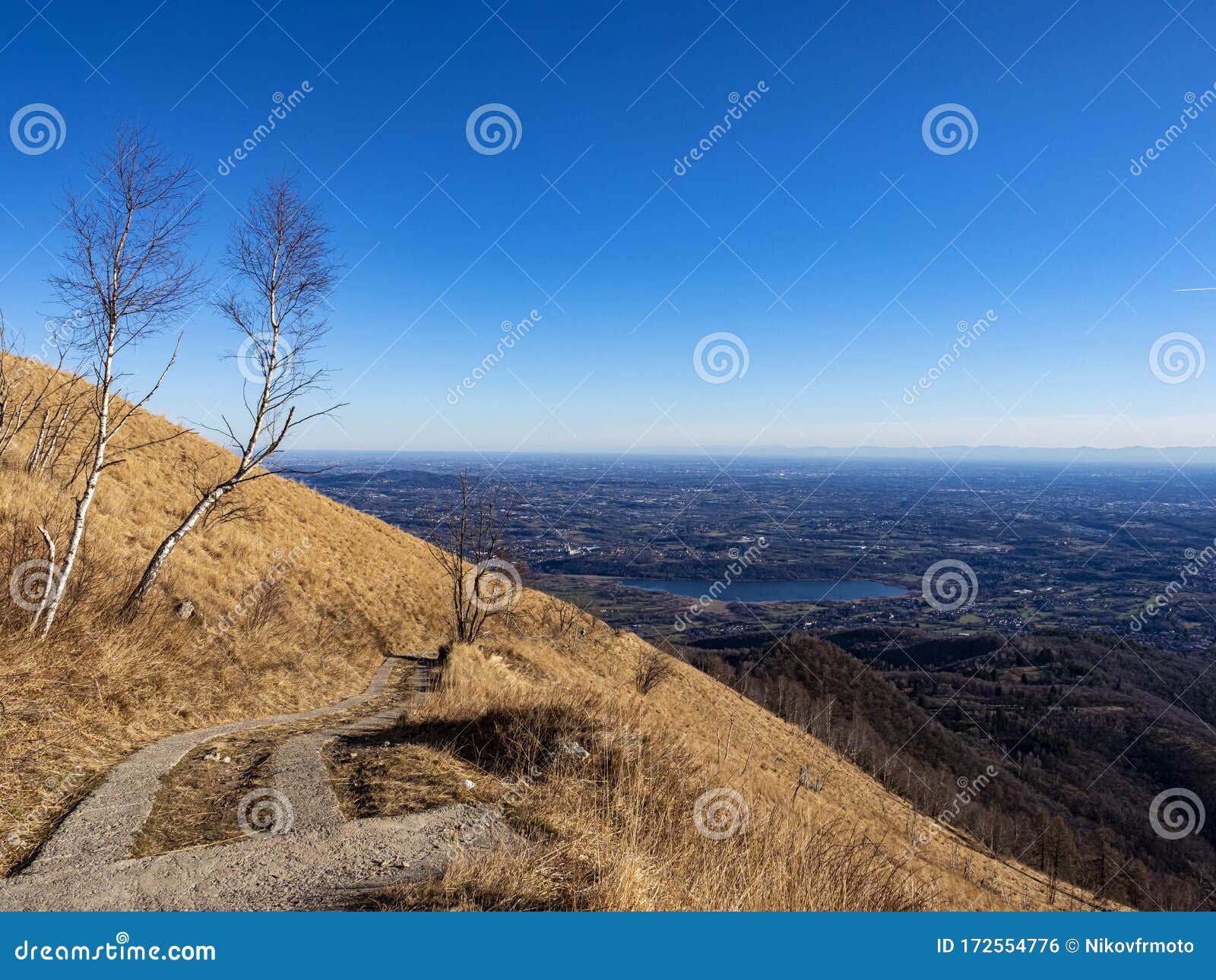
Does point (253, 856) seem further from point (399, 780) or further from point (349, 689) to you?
point (349, 689)

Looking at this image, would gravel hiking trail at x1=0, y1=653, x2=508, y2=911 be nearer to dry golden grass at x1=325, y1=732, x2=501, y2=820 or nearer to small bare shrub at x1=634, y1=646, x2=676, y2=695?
dry golden grass at x1=325, y1=732, x2=501, y2=820

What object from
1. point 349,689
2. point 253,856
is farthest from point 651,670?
point 253,856

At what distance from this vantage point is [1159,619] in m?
86.0

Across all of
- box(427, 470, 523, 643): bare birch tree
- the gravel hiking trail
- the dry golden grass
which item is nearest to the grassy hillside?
the gravel hiking trail

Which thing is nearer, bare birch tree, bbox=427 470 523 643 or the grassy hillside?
the grassy hillside

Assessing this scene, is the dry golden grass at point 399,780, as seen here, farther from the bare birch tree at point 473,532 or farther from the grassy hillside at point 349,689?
the bare birch tree at point 473,532

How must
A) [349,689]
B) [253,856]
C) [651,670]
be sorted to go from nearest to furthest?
[253,856], [349,689], [651,670]

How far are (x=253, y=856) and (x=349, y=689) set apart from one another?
11.3 meters

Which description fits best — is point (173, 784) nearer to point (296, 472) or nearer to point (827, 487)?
point (296, 472)

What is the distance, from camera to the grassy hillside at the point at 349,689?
16.0 feet

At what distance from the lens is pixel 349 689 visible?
1475cm

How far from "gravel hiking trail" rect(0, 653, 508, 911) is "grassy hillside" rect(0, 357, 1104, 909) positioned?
0.36 metres

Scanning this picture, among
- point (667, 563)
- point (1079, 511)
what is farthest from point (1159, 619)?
point (1079, 511)

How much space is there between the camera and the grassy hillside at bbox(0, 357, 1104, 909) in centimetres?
489
